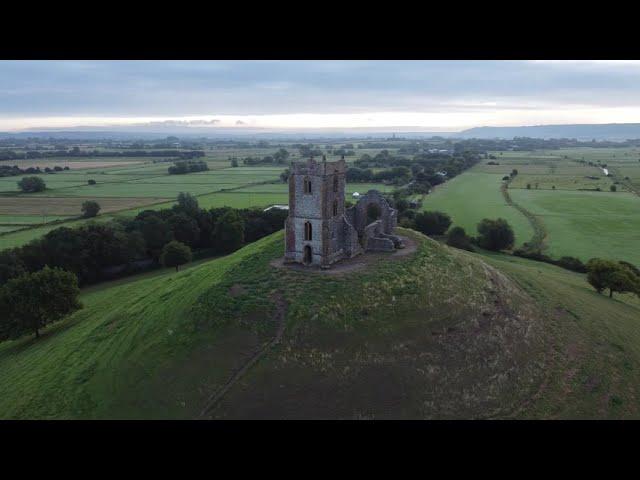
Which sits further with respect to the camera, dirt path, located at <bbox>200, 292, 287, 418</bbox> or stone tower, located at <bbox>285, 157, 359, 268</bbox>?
stone tower, located at <bbox>285, 157, 359, 268</bbox>

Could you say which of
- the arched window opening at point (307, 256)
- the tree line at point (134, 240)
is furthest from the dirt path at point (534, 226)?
the arched window opening at point (307, 256)

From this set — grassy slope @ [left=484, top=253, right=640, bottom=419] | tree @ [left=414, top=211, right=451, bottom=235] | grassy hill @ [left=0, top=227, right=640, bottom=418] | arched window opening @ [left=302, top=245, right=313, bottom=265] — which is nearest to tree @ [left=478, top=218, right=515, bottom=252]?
tree @ [left=414, top=211, right=451, bottom=235]

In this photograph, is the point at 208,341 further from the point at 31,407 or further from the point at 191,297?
the point at 31,407

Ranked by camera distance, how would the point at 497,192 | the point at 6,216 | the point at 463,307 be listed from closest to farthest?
the point at 463,307 → the point at 6,216 → the point at 497,192

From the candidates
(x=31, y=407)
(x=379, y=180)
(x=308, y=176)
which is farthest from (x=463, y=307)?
(x=379, y=180)

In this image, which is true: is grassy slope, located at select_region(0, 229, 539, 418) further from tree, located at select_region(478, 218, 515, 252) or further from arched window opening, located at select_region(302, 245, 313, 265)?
tree, located at select_region(478, 218, 515, 252)

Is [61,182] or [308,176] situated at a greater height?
[308,176]

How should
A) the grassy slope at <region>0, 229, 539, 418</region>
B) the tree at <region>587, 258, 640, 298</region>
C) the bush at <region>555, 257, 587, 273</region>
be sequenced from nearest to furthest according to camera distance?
the grassy slope at <region>0, 229, 539, 418</region>
the tree at <region>587, 258, 640, 298</region>
the bush at <region>555, 257, 587, 273</region>
